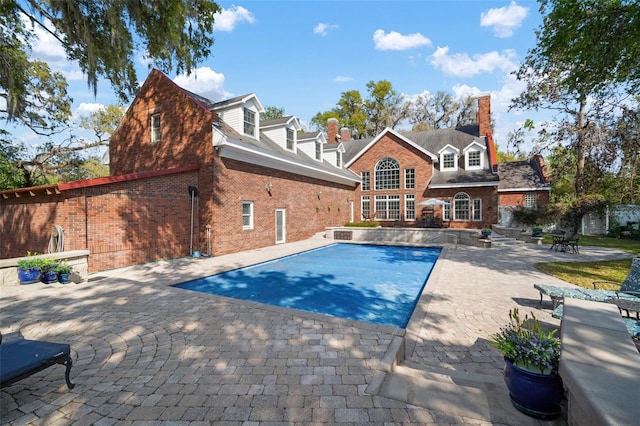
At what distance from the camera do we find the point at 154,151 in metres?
14.9

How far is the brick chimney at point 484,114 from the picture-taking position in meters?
25.5

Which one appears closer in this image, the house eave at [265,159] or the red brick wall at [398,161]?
the house eave at [265,159]

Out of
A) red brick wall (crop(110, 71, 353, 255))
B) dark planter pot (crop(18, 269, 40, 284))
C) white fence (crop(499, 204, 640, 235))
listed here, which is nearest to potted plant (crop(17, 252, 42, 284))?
dark planter pot (crop(18, 269, 40, 284))

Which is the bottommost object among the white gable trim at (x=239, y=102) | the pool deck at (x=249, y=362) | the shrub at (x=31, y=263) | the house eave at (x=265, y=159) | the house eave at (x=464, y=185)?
→ the pool deck at (x=249, y=362)

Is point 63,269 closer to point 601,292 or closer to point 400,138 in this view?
point 601,292

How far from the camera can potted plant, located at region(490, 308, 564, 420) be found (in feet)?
8.79

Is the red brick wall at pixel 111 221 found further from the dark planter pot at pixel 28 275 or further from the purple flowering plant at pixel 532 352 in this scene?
the purple flowering plant at pixel 532 352

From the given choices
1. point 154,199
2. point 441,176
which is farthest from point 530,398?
point 441,176

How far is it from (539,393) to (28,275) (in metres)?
10.8

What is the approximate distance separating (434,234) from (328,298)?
14.2m

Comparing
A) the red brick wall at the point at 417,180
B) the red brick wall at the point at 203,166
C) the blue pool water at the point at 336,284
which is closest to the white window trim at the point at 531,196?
the red brick wall at the point at 417,180

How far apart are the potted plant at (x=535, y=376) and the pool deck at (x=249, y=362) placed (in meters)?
0.11

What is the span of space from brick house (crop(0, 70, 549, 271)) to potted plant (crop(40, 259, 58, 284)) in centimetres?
155

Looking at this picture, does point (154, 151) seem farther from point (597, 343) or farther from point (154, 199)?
point (597, 343)
